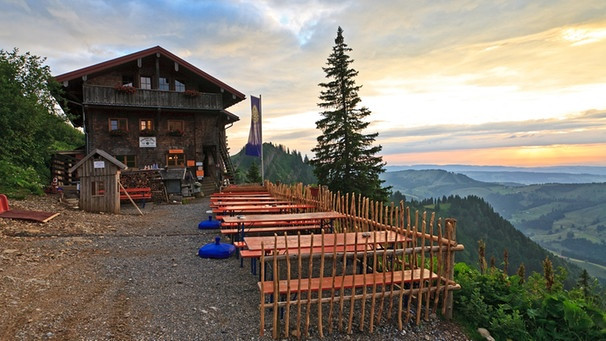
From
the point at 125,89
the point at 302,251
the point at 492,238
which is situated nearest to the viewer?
the point at 302,251

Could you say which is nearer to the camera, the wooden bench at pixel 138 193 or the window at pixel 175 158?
the wooden bench at pixel 138 193

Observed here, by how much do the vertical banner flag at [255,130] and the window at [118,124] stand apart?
355 inches

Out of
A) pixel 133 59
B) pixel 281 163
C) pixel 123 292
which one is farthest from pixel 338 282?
pixel 281 163

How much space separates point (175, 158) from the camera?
2473cm

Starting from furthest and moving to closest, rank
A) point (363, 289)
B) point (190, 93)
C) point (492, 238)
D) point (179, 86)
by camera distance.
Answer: point (492, 238) → point (179, 86) → point (190, 93) → point (363, 289)

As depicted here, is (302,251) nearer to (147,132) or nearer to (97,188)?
(97,188)

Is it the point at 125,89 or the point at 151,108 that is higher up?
the point at 125,89

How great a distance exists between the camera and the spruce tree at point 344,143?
2455 cm

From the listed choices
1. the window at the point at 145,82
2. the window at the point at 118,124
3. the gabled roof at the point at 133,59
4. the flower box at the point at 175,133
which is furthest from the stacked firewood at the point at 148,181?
the window at the point at 145,82

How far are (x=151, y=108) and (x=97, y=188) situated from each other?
1032cm

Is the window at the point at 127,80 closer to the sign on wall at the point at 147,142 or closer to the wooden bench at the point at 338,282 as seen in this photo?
the sign on wall at the point at 147,142

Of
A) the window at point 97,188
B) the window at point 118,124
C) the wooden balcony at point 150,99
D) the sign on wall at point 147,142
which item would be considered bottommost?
the window at point 97,188

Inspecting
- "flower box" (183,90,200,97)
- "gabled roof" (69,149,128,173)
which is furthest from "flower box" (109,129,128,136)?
"gabled roof" (69,149,128,173)

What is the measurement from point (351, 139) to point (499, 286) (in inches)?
760
